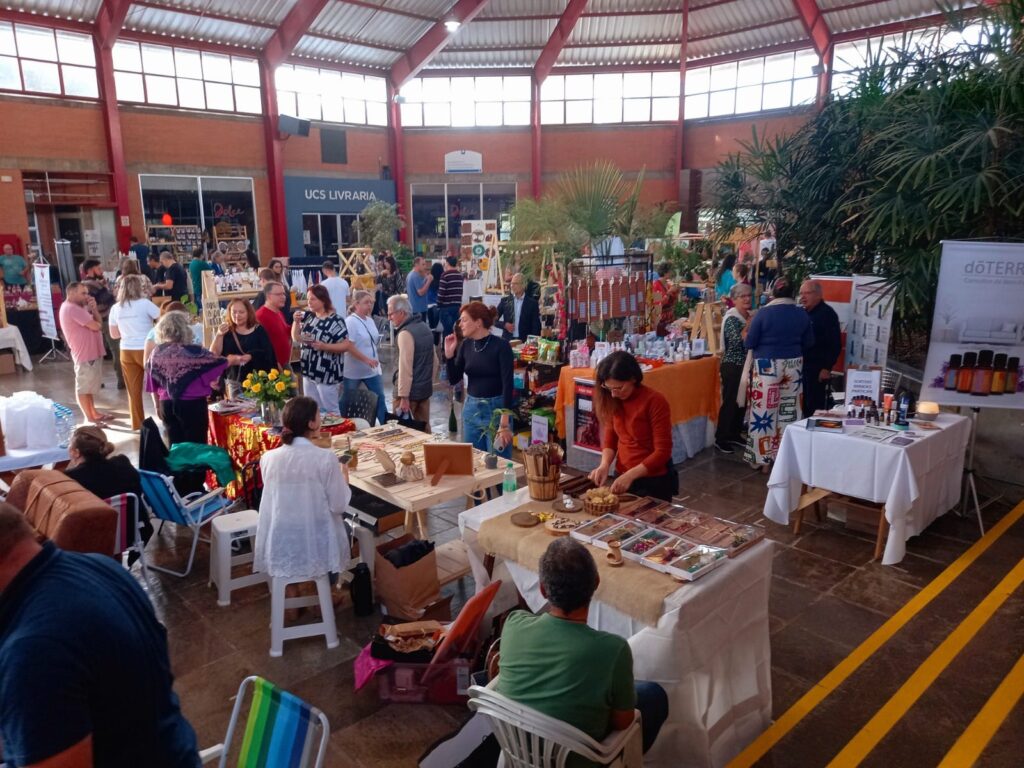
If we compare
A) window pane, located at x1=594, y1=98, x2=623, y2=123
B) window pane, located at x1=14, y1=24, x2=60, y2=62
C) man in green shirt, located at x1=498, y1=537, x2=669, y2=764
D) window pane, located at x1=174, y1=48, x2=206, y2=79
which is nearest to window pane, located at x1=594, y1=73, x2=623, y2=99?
window pane, located at x1=594, y1=98, x2=623, y2=123

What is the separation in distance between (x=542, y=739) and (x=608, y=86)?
20.6 m

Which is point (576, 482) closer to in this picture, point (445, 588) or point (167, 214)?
point (445, 588)

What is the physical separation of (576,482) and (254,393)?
2.62 metres

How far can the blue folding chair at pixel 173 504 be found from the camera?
4.32m

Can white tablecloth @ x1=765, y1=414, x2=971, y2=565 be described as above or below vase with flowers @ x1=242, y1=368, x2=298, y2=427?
below

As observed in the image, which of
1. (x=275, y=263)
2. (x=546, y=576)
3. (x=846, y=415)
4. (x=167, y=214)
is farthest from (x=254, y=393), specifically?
(x=167, y=214)

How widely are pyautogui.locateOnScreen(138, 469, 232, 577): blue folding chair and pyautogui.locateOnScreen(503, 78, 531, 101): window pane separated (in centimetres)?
1779

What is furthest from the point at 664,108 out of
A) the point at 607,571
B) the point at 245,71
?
the point at 607,571

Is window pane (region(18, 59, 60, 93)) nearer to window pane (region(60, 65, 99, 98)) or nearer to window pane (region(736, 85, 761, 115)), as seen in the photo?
window pane (region(60, 65, 99, 98))

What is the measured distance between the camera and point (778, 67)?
18750 millimetres

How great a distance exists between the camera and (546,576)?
2166 millimetres

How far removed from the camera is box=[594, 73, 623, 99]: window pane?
20.2 metres

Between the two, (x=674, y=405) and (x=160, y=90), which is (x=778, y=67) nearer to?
(x=160, y=90)

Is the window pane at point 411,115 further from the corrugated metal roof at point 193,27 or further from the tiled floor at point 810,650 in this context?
the tiled floor at point 810,650
